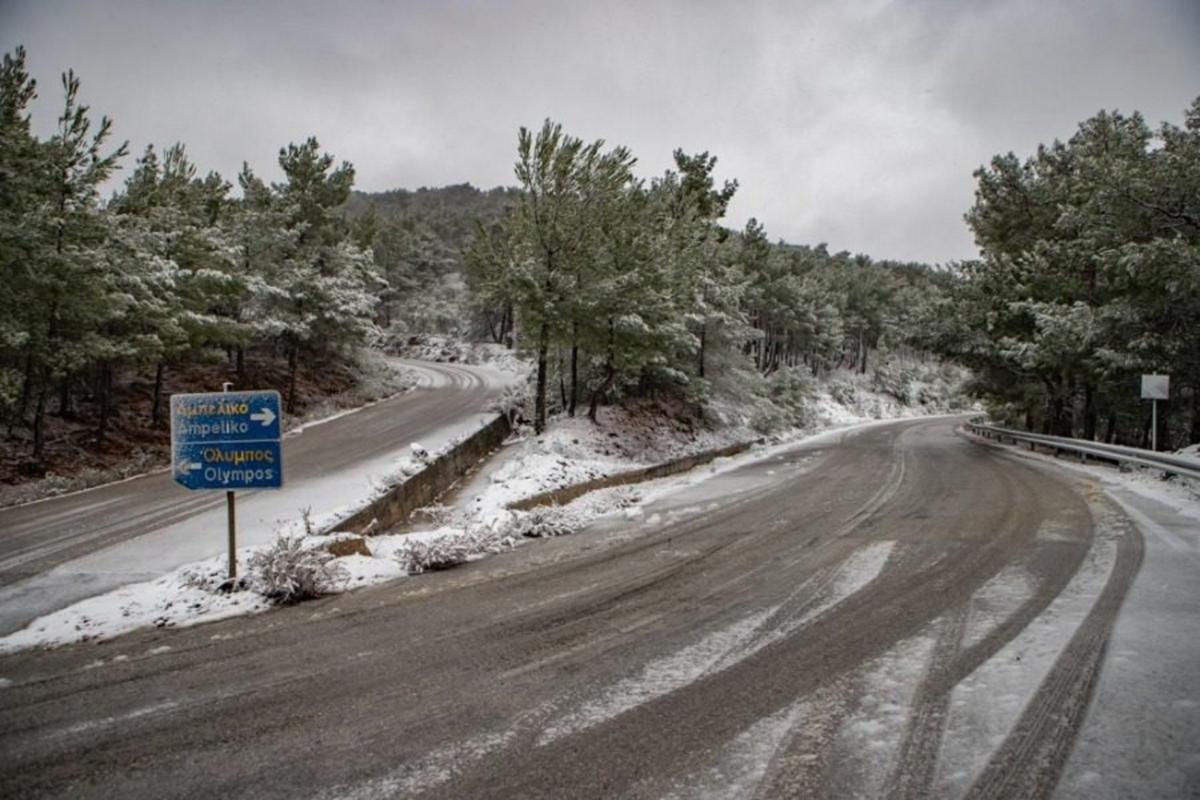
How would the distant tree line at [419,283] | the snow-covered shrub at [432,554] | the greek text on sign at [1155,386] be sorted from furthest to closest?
the distant tree line at [419,283]
the greek text on sign at [1155,386]
the snow-covered shrub at [432,554]

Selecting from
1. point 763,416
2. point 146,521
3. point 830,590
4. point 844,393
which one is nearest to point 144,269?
point 146,521

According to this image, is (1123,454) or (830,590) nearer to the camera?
(830,590)

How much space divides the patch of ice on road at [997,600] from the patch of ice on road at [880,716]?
46 cm

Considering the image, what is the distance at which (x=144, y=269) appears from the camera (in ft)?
59.1

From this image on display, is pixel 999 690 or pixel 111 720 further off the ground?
pixel 999 690

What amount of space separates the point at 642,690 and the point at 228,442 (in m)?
4.88

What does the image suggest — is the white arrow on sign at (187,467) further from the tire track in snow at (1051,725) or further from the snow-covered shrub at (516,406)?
the snow-covered shrub at (516,406)

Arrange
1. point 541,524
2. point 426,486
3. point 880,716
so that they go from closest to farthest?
1. point 880,716
2. point 541,524
3. point 426,486

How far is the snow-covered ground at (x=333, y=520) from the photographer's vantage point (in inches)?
218

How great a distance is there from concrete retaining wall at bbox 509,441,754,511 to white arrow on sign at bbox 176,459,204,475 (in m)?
5.24

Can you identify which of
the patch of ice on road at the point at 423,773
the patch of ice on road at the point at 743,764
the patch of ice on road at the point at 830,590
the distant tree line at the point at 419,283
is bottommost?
the patch of ice on road at the point at 423,773

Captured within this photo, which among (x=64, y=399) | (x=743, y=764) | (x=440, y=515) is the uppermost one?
(x=64, y=399)

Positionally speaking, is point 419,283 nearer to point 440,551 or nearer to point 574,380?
point 574,380

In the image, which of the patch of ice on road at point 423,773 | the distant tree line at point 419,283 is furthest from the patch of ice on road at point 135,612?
the distant tree line at point 419,283
